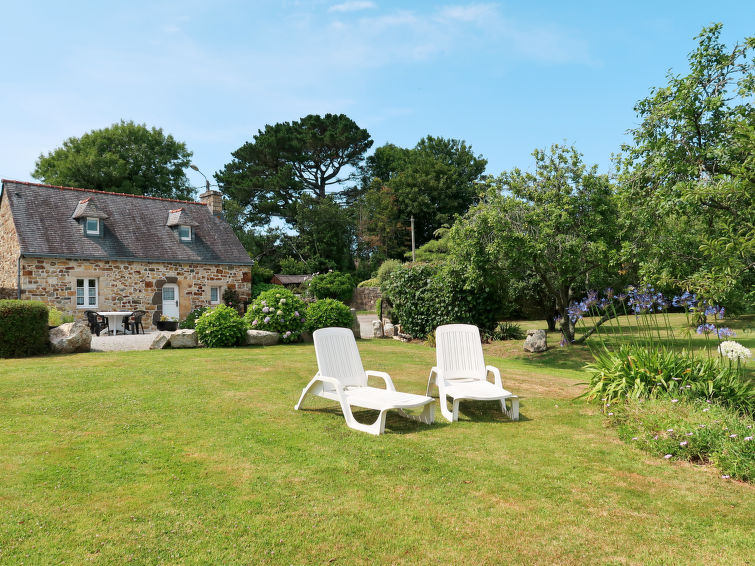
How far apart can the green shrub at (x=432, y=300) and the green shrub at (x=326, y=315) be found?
1932 millimetres

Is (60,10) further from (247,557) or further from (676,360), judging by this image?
(676,360)

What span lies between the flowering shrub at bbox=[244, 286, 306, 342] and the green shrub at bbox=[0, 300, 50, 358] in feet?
16.7

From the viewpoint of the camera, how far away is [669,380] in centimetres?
629

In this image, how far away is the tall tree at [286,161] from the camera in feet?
138

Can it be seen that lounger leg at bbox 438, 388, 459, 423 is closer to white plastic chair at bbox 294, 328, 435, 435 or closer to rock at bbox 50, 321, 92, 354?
white plastic chair at bbox 294, 328, 435, 435

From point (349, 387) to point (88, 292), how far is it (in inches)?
708

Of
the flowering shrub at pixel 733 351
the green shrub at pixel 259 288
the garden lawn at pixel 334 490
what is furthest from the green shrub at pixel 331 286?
the flowering shrub at pixel 733 351

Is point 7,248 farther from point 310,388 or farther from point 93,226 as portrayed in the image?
point 310,388

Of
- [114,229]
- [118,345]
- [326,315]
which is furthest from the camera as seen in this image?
[114,229]

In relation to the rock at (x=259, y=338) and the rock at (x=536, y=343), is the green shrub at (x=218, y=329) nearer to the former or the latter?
the rock at (x=259, y=338)

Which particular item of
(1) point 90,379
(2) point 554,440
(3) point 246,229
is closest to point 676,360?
(2) point 554,440

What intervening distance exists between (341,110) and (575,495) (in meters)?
43.2

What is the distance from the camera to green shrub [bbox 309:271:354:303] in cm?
3264

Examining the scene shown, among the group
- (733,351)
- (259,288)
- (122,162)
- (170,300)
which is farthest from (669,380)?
(122,162)
